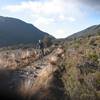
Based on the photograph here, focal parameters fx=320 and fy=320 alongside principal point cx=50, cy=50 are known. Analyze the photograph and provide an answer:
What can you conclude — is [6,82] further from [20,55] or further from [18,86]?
[20,55]

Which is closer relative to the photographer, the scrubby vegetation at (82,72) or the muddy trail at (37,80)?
the scrubby vegetation at (82,72)

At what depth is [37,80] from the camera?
3709cm

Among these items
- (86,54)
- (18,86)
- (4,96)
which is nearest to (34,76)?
(18,86)

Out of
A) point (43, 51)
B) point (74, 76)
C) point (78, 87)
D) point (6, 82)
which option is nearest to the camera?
point (78, 87)

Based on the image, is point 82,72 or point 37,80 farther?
point 37,80

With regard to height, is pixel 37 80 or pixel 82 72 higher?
pixel 82 72

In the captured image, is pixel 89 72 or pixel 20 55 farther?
pixel 20 55

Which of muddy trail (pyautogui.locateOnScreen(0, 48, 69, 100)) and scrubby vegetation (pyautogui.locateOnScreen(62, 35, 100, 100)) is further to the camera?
muddy trail (pyautogui.locateOnScreen(0, 48, 69, 100))

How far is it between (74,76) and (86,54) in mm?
5230

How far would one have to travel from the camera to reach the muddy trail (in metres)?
34.7

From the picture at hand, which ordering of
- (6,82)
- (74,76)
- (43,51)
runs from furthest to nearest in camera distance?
1. (43,51)
2. (6,82)
3. (74,76)

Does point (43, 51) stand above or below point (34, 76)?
above

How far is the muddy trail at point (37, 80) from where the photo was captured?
34.7 metres

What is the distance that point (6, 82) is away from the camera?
39.1 m
